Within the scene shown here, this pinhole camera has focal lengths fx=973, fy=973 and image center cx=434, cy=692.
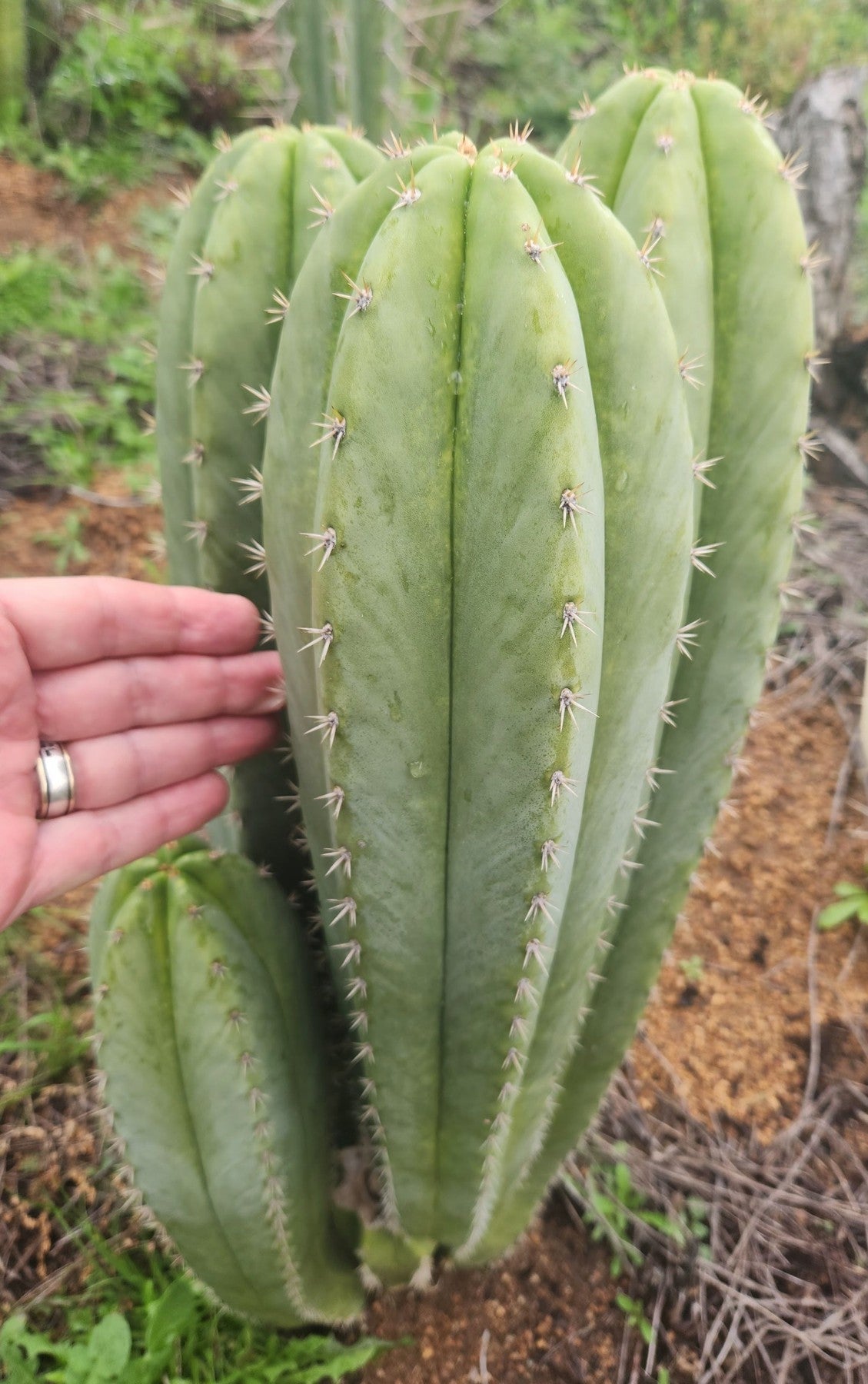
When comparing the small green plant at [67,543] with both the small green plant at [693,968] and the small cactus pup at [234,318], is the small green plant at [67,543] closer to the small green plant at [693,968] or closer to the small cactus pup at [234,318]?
the small cactus pup at [234,318]

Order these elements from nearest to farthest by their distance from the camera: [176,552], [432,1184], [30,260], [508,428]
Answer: [508,428], [432,1184], [176,552], [30,260]

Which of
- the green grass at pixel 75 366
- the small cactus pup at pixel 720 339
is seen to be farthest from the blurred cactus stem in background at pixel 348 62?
the small cactus pup at pixel 720 339

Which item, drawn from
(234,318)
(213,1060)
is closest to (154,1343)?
(213,1060)

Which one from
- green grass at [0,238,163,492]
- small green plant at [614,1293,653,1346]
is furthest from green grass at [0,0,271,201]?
small green plant at [614,1293,653,1346]

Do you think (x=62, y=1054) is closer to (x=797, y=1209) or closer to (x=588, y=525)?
(x=797, y=1209)

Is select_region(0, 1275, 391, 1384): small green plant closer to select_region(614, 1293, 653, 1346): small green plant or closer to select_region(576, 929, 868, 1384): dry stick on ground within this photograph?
select_region(614, 1293, 653, 1346): small green plant

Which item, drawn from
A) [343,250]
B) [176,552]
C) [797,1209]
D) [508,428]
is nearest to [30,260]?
[176,552]
